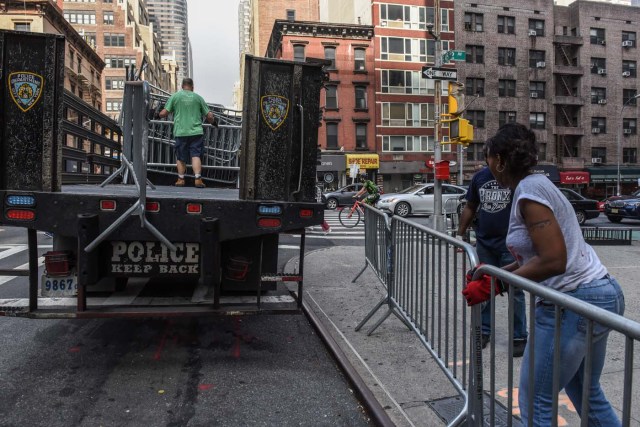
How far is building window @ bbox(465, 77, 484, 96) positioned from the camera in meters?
50.0

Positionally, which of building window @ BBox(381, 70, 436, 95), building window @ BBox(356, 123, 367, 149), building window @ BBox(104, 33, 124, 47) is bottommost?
building window @ BBox(356, 123, 367, 149)

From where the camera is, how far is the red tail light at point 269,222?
14.3 feet

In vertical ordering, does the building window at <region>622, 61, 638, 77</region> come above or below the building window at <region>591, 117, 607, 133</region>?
above

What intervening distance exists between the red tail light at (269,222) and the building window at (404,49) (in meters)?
46.5

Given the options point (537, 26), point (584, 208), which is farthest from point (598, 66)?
point (584, 208)

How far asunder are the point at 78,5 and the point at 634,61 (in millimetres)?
79766

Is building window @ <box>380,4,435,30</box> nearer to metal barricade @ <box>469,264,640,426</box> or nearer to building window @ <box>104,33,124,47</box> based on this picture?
metal barricade @ <box>469,264,640,426</box>

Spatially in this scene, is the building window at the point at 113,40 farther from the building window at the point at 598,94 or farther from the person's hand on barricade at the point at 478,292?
the person's hand on barricade at the point at 478,292

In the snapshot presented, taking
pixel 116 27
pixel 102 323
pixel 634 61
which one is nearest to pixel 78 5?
pixel 116 27

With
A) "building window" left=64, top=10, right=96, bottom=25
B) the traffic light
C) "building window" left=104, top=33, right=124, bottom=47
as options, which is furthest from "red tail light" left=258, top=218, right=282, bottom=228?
"building window" left=64, top=10, right=96, bottom=25

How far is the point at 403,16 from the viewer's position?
4866 cm

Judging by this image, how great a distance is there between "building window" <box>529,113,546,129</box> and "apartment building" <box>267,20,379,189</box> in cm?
1706

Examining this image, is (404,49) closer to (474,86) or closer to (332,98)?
(474,86)

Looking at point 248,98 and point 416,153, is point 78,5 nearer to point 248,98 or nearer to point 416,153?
point 416,153
